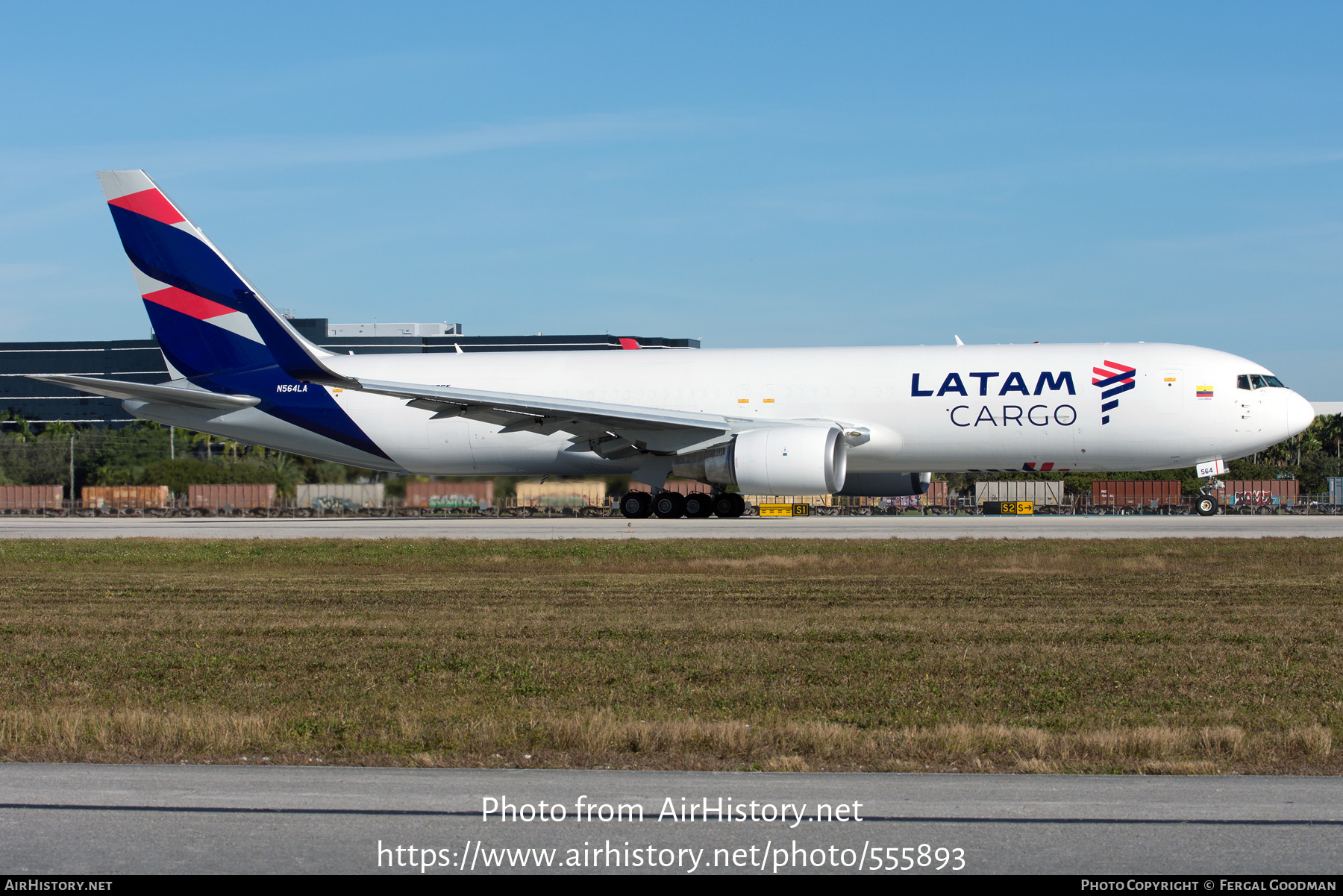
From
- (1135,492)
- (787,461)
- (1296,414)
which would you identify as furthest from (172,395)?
(1135,492)

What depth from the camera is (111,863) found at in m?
4.97

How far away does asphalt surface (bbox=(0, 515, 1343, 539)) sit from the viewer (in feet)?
88.4

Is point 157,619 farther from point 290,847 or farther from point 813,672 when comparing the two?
point 290,847

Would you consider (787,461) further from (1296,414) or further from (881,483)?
(1296,414)

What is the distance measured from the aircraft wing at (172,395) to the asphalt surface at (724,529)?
10.7 ft

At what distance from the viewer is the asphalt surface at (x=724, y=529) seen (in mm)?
26953

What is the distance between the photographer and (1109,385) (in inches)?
1207

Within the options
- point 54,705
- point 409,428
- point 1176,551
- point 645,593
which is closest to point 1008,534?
point 1176,551

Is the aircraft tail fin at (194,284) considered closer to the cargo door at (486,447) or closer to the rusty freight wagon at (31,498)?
the cargo door at (486,447)

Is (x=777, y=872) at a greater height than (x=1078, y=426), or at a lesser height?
lesser

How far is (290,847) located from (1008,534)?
76.1ft

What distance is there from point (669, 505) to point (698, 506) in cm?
75

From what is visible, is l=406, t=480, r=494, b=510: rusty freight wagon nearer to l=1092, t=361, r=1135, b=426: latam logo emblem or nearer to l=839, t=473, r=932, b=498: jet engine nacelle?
l=839, t=473, r=932, b=498: jet engine nacelle

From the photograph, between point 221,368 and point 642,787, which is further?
point 221,368
